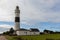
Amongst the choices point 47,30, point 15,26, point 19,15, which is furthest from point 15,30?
point 47,30

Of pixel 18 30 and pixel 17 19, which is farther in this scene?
pixel 17 19

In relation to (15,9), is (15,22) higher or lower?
lower

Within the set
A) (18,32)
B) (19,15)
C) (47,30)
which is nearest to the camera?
(18,32)

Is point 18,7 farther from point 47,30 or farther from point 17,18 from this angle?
point 47,30

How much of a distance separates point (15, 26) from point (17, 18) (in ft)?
9.66

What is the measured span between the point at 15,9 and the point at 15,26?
7711mm

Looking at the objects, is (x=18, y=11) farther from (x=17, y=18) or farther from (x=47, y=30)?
(x=47, y=30)

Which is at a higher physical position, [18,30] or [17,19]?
[17,19]

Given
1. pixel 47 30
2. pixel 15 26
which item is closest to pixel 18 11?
pixel 15 26

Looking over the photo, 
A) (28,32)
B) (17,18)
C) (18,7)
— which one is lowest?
(28,32)

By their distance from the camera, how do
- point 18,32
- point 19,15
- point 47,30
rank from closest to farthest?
point 18,32 < point 19,15 < point 47,30

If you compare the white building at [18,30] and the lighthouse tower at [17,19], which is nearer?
the white building at [18,30]

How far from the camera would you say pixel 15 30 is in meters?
68.1

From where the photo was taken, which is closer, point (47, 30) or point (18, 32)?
point (18, 32)
